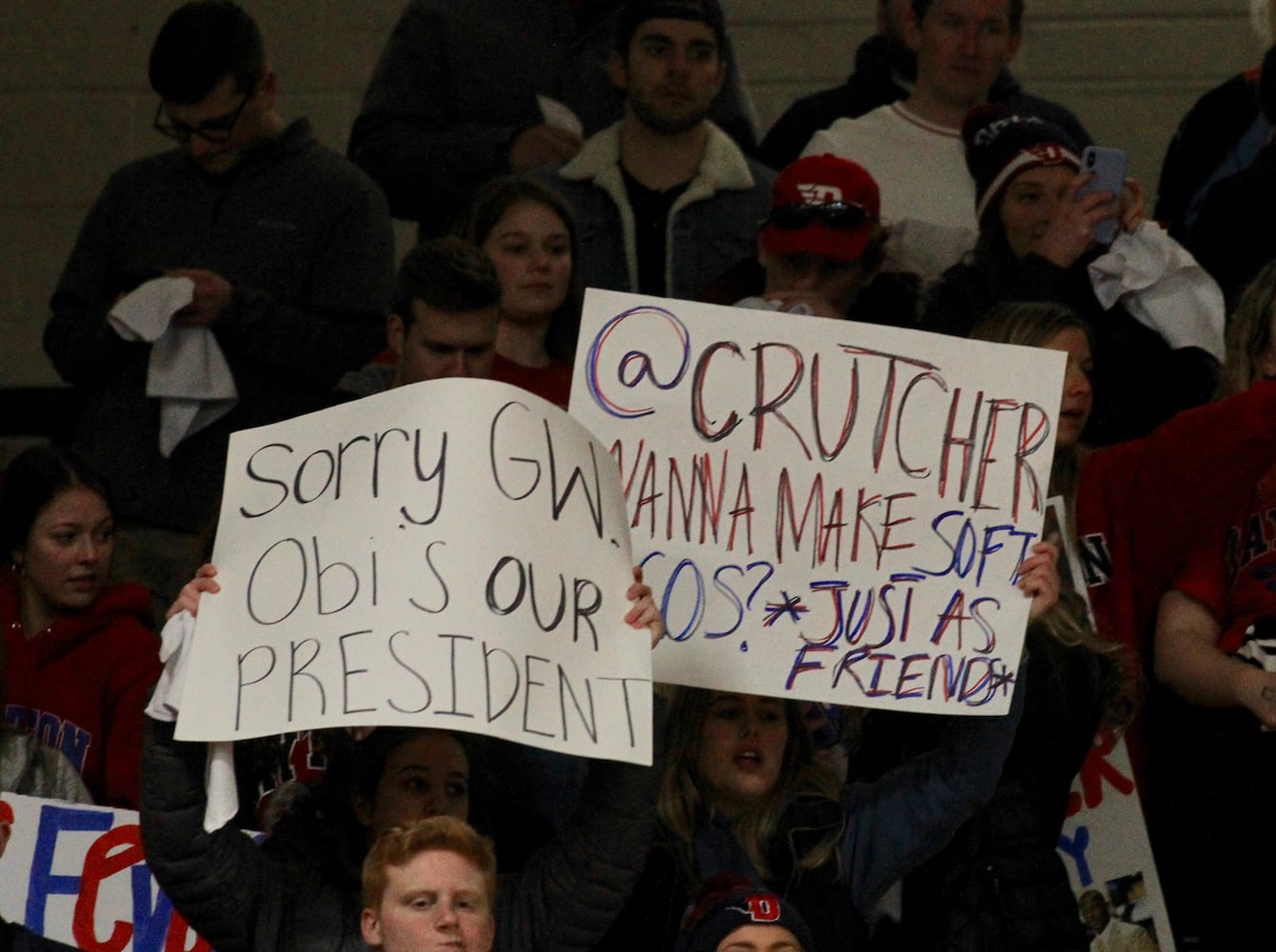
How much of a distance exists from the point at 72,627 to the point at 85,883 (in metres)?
0.59

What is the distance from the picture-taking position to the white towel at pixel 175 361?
17.8 feet

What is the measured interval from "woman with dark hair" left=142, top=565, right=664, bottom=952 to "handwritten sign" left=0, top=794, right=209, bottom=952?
429 millimetres

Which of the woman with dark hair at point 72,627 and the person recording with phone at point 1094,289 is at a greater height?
the person recording with phone at point 1094,289

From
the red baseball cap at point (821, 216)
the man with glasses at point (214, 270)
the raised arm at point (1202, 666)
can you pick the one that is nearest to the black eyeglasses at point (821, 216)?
the red baseball cap at point (821, 216)

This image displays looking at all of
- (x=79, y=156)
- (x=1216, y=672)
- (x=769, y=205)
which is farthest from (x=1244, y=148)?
(x=79, y=156)

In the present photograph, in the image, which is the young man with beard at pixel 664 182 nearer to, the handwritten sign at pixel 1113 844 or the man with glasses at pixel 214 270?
the man with glasses at pixel 214 270

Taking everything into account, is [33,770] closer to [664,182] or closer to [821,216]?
[821,216]

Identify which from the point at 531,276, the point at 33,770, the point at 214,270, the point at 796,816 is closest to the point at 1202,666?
the point at 796,816

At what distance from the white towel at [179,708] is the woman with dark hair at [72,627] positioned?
0.90m

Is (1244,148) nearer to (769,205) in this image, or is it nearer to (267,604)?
(769,205)

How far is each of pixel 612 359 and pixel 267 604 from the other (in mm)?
678

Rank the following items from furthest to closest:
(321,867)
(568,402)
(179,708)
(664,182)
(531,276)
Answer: (664,182) < (531,276) < (568,402) < (321,867) < (179,708)

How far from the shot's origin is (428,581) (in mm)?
3564

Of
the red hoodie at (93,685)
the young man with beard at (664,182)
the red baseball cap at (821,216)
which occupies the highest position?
the young man with beard at (664,182)
